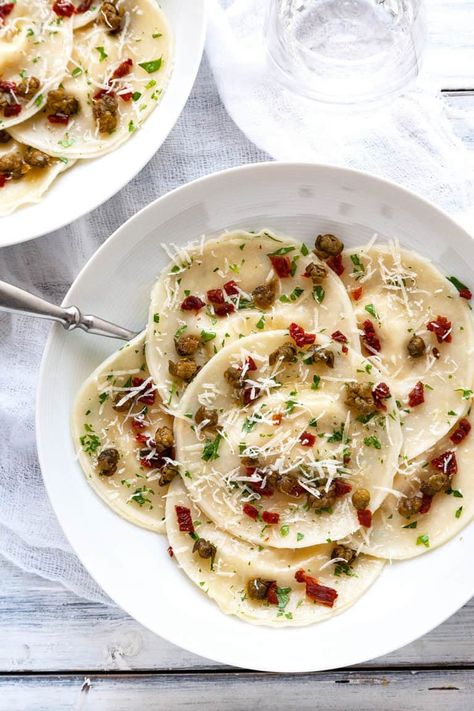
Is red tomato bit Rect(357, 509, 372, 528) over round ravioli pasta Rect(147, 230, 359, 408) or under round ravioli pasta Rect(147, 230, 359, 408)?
under

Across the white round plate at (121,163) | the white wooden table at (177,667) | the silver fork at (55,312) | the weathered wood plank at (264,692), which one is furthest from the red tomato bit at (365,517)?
the white round plate at (121,163)

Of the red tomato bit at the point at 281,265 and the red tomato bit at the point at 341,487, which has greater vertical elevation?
the red tomato bit at the point at 281,265

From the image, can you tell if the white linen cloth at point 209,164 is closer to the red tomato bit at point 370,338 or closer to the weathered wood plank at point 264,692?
the weathered wood plank at point 264,692

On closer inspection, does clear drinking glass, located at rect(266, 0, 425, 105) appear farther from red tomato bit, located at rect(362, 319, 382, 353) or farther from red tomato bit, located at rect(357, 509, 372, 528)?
red tomato bit, located at rect(357, 509, 372, 528)

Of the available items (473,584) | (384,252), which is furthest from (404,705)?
(384,252)

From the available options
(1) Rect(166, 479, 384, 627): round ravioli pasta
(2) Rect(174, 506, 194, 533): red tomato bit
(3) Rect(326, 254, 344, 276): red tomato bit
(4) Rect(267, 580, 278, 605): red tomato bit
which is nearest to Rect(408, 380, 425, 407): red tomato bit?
(3) Rect(326, 254, 344, 276): red tomato bit

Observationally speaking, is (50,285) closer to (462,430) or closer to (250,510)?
(250,510)

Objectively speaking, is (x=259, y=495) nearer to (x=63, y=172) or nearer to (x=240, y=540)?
(x=240, y=540)
